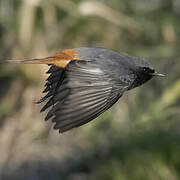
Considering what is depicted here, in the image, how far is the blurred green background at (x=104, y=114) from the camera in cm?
740

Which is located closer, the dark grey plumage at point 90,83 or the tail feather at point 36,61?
the dark grey plumage at point 90,83

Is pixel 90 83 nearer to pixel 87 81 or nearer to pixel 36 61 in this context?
pixel 87 81

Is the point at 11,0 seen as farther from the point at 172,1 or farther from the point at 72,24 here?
the point at 172,1

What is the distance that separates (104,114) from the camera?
765 cm

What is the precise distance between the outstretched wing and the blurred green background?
10.3ft

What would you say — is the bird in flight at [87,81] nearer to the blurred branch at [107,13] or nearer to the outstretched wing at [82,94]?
the outstretched wing at [82,94]

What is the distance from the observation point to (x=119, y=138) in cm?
771

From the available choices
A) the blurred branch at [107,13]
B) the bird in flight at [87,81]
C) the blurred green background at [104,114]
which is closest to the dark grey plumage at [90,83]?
the bird in flight at [87,81]

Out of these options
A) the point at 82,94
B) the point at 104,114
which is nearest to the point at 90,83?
the point at 82,94

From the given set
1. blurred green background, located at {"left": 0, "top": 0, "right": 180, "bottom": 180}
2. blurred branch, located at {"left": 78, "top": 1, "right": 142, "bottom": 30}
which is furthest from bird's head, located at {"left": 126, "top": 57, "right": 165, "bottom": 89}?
blurred branch, located at {"left": 78, "top": 1, "right": 142, "bottom": 30}

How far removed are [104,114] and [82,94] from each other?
3.85 metres

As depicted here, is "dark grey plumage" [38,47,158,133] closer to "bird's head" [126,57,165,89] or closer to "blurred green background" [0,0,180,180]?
"bird's head" [126,57,165,89]

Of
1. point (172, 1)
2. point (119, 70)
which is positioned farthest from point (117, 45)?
point (119, 70)

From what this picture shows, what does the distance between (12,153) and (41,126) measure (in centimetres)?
50
